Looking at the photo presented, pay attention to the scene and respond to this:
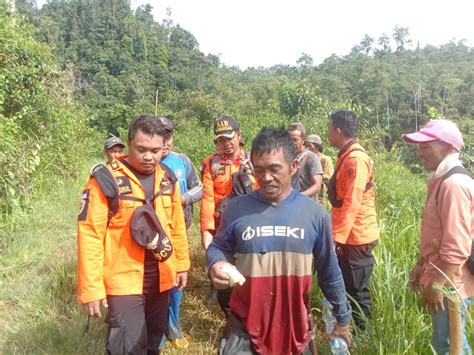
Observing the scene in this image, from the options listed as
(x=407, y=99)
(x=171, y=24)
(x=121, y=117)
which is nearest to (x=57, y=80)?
(x=121, y=117)

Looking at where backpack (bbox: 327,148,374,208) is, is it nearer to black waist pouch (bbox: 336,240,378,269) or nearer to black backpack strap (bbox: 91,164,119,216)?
black waist pouch (bbox: 336,240,378,269)

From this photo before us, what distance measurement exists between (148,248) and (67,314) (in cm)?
174

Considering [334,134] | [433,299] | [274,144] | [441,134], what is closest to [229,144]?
[334,134]

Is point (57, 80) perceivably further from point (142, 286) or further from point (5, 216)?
point (142, 286)

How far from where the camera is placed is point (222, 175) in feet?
11.1

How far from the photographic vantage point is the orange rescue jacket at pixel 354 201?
115 inches

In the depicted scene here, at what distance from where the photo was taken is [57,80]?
888 cm

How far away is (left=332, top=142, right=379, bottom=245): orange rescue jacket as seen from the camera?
115 inches

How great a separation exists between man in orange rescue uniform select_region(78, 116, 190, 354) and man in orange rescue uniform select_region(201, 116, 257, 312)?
0.86 meters

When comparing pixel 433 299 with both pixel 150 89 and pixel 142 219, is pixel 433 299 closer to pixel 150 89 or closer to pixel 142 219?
pixel 142 219

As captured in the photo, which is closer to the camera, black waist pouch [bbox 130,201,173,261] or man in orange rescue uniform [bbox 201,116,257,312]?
black waist pouch [bbox 130,201,173,261]

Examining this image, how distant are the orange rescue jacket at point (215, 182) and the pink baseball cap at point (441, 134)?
1533 millimetres

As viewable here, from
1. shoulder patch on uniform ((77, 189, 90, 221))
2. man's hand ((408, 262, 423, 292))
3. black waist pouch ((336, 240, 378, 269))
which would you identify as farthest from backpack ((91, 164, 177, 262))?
man's hand ((408, 262, 423, 292))

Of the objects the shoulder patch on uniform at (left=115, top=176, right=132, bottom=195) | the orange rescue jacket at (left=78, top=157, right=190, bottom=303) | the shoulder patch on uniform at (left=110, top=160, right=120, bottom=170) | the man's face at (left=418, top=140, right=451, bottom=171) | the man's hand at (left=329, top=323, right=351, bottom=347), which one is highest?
the man's face at (left=418, top=140, right=451, bottom=171)
